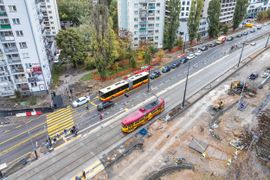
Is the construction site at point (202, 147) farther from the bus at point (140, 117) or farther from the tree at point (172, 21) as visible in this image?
the tree at point (172, 21)

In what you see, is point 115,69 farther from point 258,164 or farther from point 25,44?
point 258,164

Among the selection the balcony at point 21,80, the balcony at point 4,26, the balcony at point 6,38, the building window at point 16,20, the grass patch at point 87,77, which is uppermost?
the building window at point 16,20

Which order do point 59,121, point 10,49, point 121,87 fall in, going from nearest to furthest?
1. point 59,121
2. point 10,49
3. point 121,87

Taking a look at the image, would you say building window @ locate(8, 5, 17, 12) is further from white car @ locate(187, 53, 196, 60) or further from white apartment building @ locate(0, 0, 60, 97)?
white car @ locate(187, 53, 196, 60)

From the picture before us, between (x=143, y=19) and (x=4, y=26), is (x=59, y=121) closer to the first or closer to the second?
(x=4, y=26)

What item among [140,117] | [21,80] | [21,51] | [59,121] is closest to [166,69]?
[140,117]

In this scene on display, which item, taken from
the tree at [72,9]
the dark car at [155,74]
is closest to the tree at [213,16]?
the dark car at [155,74]
